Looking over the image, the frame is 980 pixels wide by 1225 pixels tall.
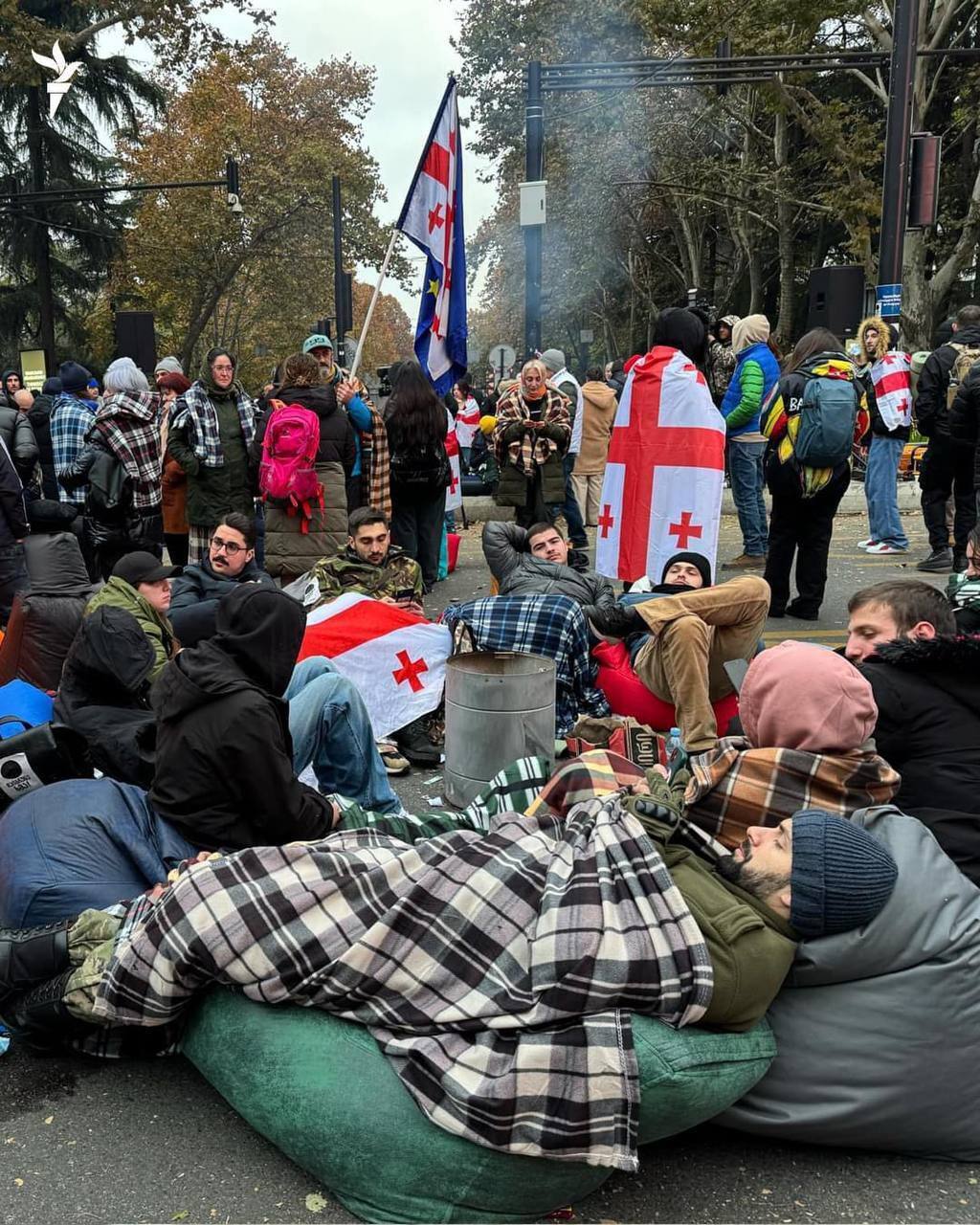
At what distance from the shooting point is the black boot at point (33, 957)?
9.19 feet

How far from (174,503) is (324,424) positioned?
142 centimetres

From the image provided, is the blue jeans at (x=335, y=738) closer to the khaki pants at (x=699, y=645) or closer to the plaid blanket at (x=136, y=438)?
the khaki pants at (x=699, y=645)

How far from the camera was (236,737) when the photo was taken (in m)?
3.03

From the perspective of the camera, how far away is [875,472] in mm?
9578

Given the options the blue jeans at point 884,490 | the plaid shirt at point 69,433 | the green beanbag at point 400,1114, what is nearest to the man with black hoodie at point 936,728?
the green beanbag at point 400,1114

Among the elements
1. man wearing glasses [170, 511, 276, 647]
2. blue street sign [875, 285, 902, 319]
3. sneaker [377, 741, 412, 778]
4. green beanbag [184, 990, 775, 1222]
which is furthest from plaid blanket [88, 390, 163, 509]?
blue street sign [875, 285, 902, 319]

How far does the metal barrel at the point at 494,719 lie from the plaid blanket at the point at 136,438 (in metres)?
3.86

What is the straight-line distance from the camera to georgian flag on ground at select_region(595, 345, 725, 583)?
6.12 metres

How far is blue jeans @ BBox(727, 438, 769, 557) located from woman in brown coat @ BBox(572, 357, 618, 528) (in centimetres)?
229

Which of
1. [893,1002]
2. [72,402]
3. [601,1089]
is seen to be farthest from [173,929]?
[72,402]

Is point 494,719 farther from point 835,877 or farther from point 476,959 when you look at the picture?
point 835,877

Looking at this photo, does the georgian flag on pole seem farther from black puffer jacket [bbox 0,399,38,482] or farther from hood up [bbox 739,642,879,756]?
hood up [bbox 739,642,879,756]

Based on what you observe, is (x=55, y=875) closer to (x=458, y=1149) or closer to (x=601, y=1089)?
(x=458, y=1149)

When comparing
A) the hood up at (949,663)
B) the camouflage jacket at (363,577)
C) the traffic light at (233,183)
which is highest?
the traffic light at (233,183)
